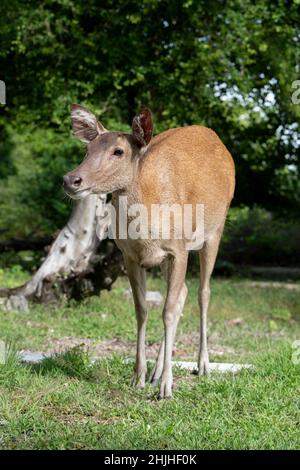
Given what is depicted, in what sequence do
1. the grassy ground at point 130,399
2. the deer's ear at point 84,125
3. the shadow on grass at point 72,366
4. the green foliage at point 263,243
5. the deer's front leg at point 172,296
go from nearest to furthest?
the grassy ground at point 130,399 → the deer's ear at point 84,125 → the deer's front leg at point 172,296 → the shadow on grass at point 72,366 → the green foliage at point 263,243

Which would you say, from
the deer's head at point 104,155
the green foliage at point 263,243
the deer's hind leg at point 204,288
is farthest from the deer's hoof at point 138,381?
the green foliage at point 263,243

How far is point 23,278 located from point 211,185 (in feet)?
21.3

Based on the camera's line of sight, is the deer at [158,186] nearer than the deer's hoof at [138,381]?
Yes

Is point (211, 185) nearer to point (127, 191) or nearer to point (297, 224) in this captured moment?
point (127, 191)

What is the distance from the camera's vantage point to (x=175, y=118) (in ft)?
42.9

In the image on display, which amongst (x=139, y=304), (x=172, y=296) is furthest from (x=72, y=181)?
(x=139, y=304)

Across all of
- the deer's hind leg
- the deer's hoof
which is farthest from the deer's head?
the deer's hoof

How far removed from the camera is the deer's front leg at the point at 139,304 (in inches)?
201

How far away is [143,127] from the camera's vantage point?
4699mm

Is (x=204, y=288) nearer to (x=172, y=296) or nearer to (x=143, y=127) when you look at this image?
(x=172, y=296)

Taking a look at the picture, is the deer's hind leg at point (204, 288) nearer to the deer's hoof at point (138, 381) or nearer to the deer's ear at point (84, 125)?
the deer's hoof at point (138, 381)

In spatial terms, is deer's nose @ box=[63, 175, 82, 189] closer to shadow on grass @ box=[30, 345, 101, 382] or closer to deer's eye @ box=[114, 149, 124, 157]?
deer's eye @ box=[114, 149, 124, 157]

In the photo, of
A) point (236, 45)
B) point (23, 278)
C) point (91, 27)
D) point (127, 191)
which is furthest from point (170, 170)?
point (91, 27)

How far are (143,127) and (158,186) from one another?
0.44m
